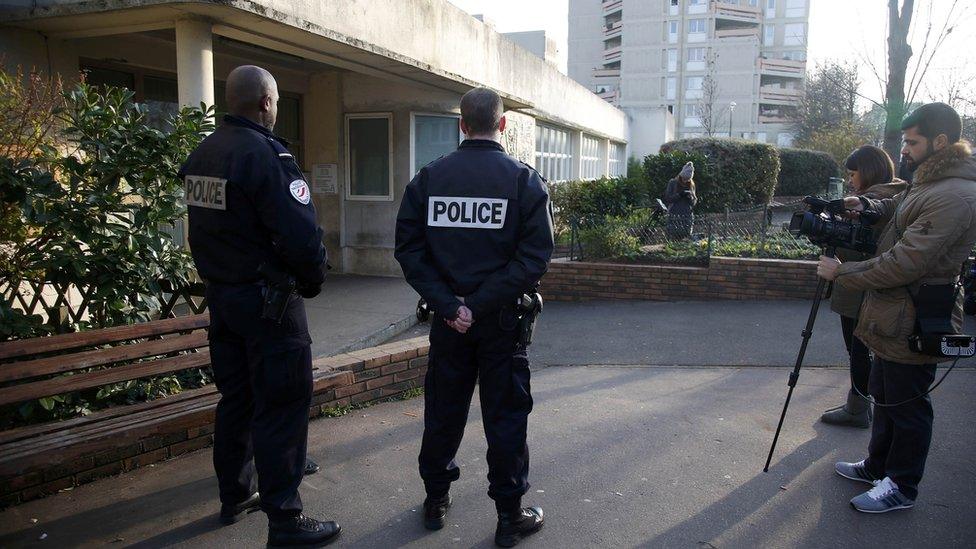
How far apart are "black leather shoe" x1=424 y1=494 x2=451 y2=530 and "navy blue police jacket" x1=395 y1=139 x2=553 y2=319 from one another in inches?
38.1

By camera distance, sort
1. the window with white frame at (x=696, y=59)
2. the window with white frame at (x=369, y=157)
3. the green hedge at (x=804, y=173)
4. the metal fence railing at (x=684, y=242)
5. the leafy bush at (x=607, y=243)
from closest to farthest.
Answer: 1. the metal fence railing at (x=684, y=242)
2. the leafy bush at (x=607, y=243)
3. the window with white frame at (x=369, y=157)
4. the green hedge at (x=804, y=173)
5. the window with white frame at (x=696, y=59)

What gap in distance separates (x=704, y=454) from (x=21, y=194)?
428 centimetres

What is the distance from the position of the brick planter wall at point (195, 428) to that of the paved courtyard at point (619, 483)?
0.08m

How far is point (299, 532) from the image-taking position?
10.4 feet

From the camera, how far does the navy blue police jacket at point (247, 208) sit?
298 centimetres

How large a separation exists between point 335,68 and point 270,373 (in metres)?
7.65

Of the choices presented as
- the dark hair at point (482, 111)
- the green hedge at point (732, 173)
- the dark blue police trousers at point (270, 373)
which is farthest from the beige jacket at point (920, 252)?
the green hedge at point (732, 173)

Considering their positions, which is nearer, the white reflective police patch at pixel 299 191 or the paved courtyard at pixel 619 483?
the white reflective police patch at pixel 299 191

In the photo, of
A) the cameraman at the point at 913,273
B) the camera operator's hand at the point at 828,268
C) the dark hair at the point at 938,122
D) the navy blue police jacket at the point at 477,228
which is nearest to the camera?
the navy blue police jacket at the point at 477,228

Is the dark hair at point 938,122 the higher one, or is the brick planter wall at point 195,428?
the dark hair at point 938,122

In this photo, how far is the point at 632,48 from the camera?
7238 centimetres

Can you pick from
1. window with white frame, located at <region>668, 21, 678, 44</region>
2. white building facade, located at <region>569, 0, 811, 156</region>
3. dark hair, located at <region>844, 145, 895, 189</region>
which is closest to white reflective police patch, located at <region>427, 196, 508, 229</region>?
dark hair, located at <region>844, 145, 895, 189</region>

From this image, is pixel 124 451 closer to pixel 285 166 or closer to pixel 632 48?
pixel 285 166

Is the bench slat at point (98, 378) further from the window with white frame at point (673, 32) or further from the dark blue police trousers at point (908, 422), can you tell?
the window with white frame at point (673, 32)
